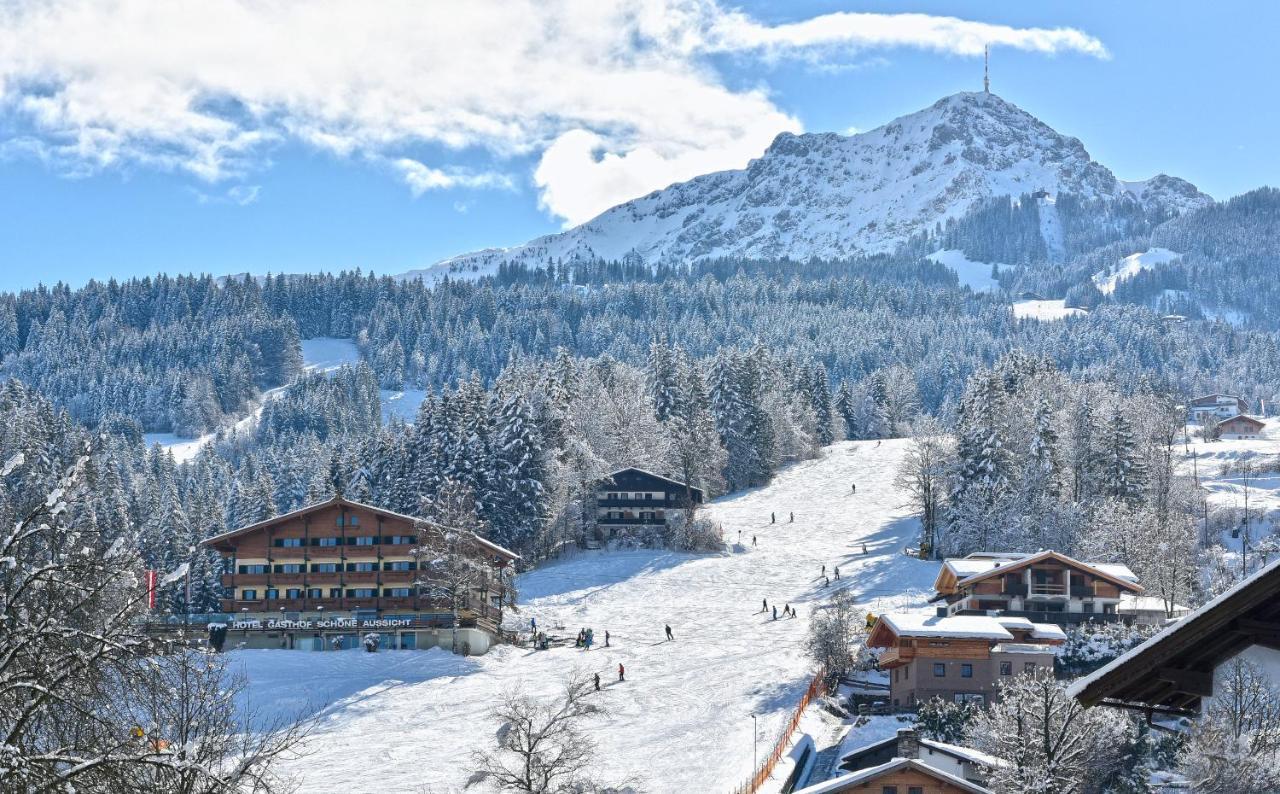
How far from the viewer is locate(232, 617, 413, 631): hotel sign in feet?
250

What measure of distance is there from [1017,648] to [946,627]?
4.32 metres

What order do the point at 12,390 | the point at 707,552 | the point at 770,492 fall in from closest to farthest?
1. the point at 707,552
2. the point at 770,492
3. the point at 12,390

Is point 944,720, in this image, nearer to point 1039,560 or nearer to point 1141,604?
point 1039,560

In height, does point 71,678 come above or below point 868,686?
above

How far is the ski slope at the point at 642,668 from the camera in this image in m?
54.0

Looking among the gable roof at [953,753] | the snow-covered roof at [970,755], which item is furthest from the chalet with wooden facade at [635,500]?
the snow-covered roof at [970,755]

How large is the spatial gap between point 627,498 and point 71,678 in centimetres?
10238

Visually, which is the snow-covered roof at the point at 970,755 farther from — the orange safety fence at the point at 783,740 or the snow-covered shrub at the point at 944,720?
the snow-covered shrub at the point at 944,720

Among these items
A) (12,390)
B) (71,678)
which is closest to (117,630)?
(71,678)

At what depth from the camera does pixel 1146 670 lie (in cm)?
990

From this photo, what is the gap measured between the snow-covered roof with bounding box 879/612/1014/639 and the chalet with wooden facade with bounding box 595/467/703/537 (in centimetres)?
4405

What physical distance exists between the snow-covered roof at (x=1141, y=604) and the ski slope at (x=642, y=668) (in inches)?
486

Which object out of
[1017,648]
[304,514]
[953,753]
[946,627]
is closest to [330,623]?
[304,514]

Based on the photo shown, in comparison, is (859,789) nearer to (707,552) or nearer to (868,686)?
(868,686)
